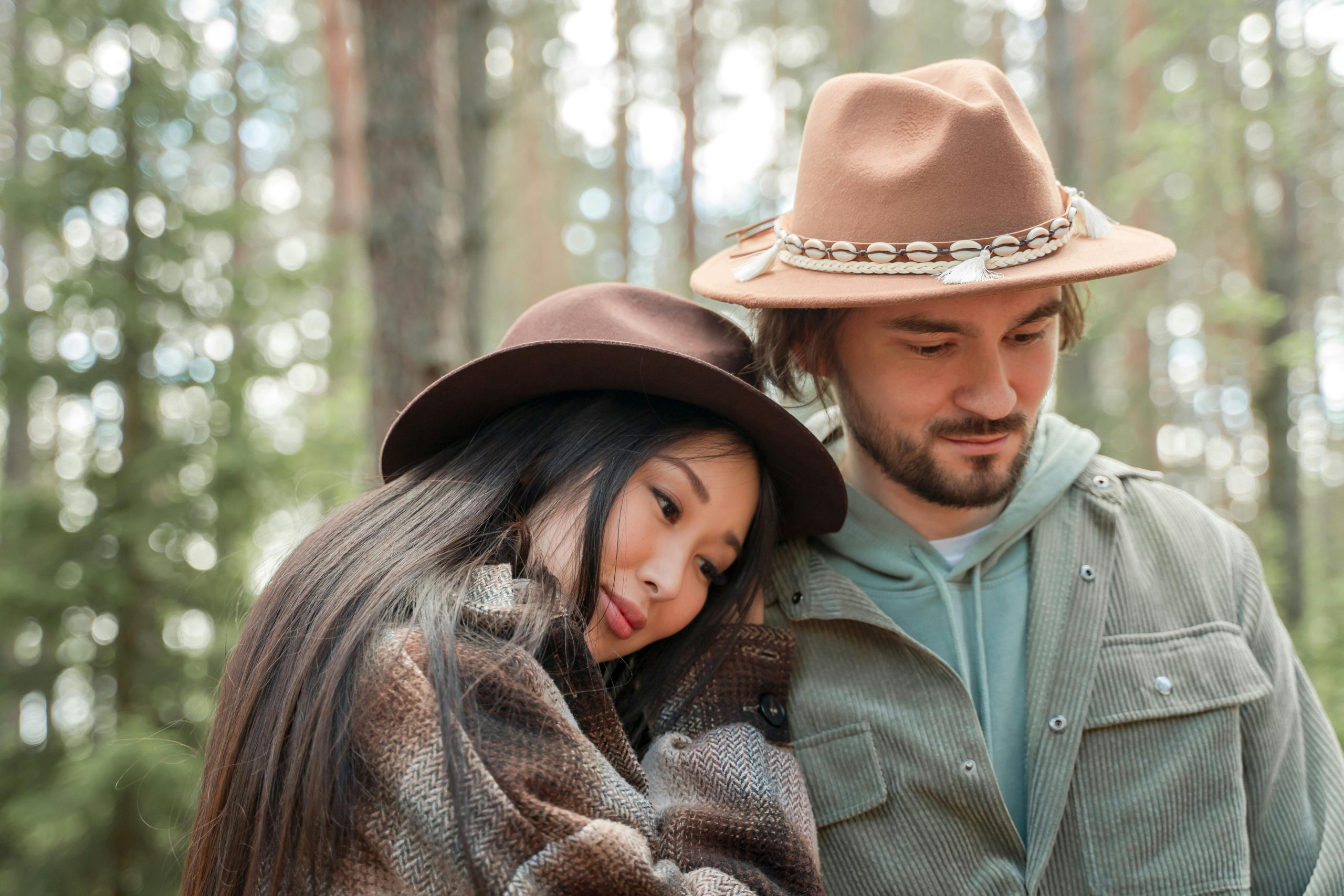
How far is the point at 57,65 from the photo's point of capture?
12.1 meters

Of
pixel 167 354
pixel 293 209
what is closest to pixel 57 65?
pixel 293 209

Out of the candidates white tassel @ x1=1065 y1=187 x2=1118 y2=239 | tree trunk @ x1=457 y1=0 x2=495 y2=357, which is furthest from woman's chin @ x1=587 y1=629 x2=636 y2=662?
tree trunk @ x1=457 y1=0 x2=495 y2=357

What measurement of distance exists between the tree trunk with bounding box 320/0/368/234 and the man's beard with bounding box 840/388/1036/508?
344 inches

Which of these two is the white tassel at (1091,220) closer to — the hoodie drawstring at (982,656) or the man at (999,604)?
the man at (999,604)

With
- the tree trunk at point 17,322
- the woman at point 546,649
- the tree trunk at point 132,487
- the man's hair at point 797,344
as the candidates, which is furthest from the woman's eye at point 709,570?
the tree trunk at point 17,322

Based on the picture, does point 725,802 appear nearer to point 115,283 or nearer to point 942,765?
point 942,765

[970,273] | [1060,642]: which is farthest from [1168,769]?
[970,273]

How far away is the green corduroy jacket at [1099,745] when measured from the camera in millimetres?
1994

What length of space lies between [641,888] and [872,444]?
1.18 metres

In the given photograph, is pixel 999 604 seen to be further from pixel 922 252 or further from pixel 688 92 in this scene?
pixel 688 92

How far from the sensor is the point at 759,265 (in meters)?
2.29

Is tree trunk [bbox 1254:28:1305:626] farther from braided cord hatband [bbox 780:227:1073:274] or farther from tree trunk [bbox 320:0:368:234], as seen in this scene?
tree trunk [bbox 320:0:368:234]

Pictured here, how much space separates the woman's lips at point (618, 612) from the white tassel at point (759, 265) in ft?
2.58

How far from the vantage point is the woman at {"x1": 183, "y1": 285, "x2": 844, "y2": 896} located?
1.52 meters
